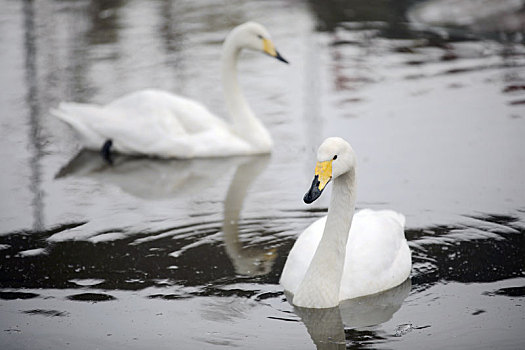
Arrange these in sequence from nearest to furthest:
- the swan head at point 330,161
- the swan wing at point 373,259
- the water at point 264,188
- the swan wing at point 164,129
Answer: the swan head at point 330,161 < the water at point 264,188 < the swan wing at point 373,259 < the swan wing at point 164,129

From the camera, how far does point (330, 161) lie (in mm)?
6031

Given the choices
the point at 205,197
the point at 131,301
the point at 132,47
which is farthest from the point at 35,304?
the point at 132,47

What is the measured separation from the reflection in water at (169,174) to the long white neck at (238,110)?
0.65 feet

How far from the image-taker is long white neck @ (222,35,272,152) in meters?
10.5

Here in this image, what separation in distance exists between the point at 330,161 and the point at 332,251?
650 mm

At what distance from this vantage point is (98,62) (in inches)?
576

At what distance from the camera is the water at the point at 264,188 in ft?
20.7

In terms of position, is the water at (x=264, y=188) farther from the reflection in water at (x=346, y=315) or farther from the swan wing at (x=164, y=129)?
the swan wing at (x=164, y=129)

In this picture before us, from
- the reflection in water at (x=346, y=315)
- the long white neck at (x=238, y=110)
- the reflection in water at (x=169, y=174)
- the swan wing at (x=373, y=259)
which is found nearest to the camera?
the reflection in water at (x=346, y=315)

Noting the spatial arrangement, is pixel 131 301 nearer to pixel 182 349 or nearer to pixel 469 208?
pixel 182 349

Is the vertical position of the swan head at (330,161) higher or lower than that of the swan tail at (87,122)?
higher

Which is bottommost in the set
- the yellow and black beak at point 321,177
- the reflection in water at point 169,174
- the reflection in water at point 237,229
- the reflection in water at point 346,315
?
the reflection in water at point 346,315

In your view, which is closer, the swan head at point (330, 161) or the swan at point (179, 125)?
the swan head at point (330, 161)

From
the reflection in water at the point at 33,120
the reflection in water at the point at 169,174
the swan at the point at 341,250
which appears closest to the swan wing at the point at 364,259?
the swan at the point at 341,250
